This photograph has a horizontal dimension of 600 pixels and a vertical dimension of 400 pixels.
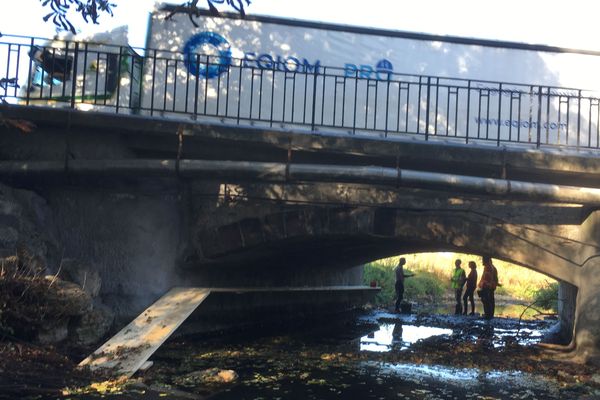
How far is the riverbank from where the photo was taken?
6.20 meters

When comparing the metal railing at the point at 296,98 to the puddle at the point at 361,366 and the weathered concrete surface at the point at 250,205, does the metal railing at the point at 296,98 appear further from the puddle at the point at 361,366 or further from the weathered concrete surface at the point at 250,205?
the puddle at the point at 361,366

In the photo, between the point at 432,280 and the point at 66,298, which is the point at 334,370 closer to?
the point at 66,298

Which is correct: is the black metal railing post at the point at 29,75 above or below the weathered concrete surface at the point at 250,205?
above

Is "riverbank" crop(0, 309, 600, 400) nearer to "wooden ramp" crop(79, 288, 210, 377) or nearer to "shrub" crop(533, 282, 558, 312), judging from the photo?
"wooden ramp" crop(79, 288, 210, 377)

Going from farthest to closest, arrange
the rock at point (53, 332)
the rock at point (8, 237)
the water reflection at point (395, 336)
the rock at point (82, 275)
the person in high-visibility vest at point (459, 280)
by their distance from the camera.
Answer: the person in high-visibility vest at point (459, 280) → the water reflection at point (395, 336) → the rock at point (82, 275) → the rock at point (8, 237) → the rock at point (53, 332)

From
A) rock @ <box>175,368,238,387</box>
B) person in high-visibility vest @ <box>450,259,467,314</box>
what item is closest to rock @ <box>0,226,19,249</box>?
rock @ <box>175,368,238,387</box>

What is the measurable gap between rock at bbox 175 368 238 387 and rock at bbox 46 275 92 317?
1.55 meters

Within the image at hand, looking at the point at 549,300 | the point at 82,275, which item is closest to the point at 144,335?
the point at 82,275

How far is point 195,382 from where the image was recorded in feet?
21.8

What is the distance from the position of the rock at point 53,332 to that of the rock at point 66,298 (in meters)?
0.13

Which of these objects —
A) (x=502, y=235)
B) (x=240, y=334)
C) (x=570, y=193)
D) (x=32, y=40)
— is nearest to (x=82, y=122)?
(x=32, y=40)

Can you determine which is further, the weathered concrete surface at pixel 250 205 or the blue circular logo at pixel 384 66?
the blue circular logo at pixel 384 66

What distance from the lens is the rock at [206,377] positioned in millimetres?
6652

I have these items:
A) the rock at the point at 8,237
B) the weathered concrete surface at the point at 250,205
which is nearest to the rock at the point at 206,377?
the weathered concrete surface at the point at 250,205
